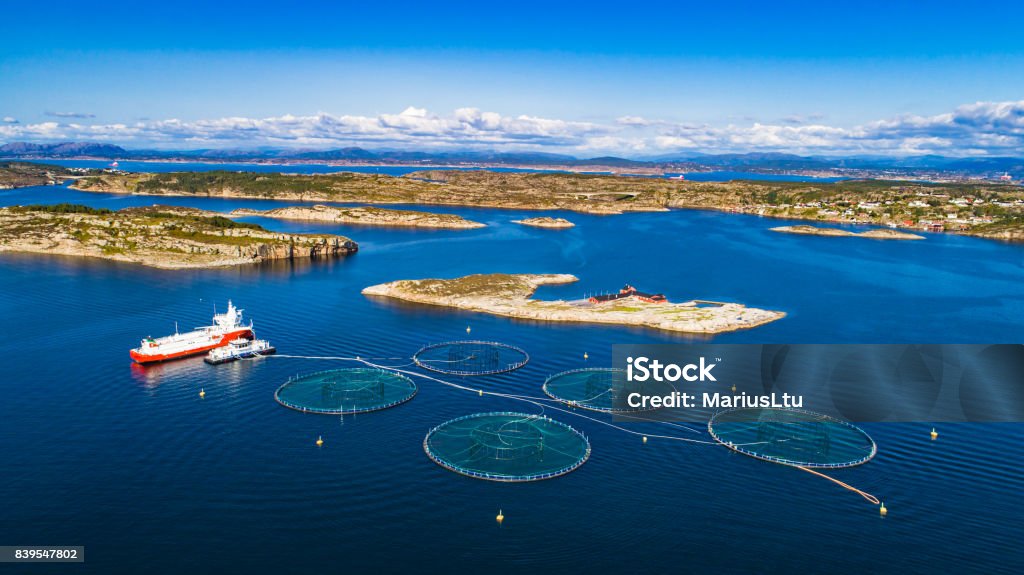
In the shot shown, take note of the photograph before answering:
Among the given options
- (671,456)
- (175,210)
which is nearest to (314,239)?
(175,210)

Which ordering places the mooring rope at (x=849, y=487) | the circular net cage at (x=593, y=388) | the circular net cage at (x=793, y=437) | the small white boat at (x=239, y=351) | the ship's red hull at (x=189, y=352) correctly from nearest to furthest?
1. the mooring rope at (x=849, y=487)
2. the circular net cage at (x=793, y=437)
3. the circular net cage at (x=593, y=388)
4. the ship's red hull at (x=189, y=352)
5. the small white boat at (x=239, y=351)

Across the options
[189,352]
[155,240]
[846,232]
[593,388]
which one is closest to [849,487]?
[593,388]

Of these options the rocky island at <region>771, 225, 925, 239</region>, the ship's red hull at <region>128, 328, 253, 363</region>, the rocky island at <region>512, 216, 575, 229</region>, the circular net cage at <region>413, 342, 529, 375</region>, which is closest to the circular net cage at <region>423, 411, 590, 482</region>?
the circular net cage at <region>413, 342, 529, 375</region>

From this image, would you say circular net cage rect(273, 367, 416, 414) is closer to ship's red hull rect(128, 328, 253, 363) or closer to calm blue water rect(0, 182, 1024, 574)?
calm blue water rect(0, 182, 1024, 574)

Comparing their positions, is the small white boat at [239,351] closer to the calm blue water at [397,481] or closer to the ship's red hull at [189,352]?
the ship's red hull at [189,352]

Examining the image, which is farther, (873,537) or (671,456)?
(671,456)

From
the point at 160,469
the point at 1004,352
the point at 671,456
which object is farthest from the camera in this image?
the point at 1004,352

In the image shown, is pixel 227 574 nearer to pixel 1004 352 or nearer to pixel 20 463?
pixel 20 463

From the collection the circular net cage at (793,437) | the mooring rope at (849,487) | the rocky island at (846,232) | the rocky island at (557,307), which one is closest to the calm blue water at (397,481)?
the mooring rope at (849,487)
